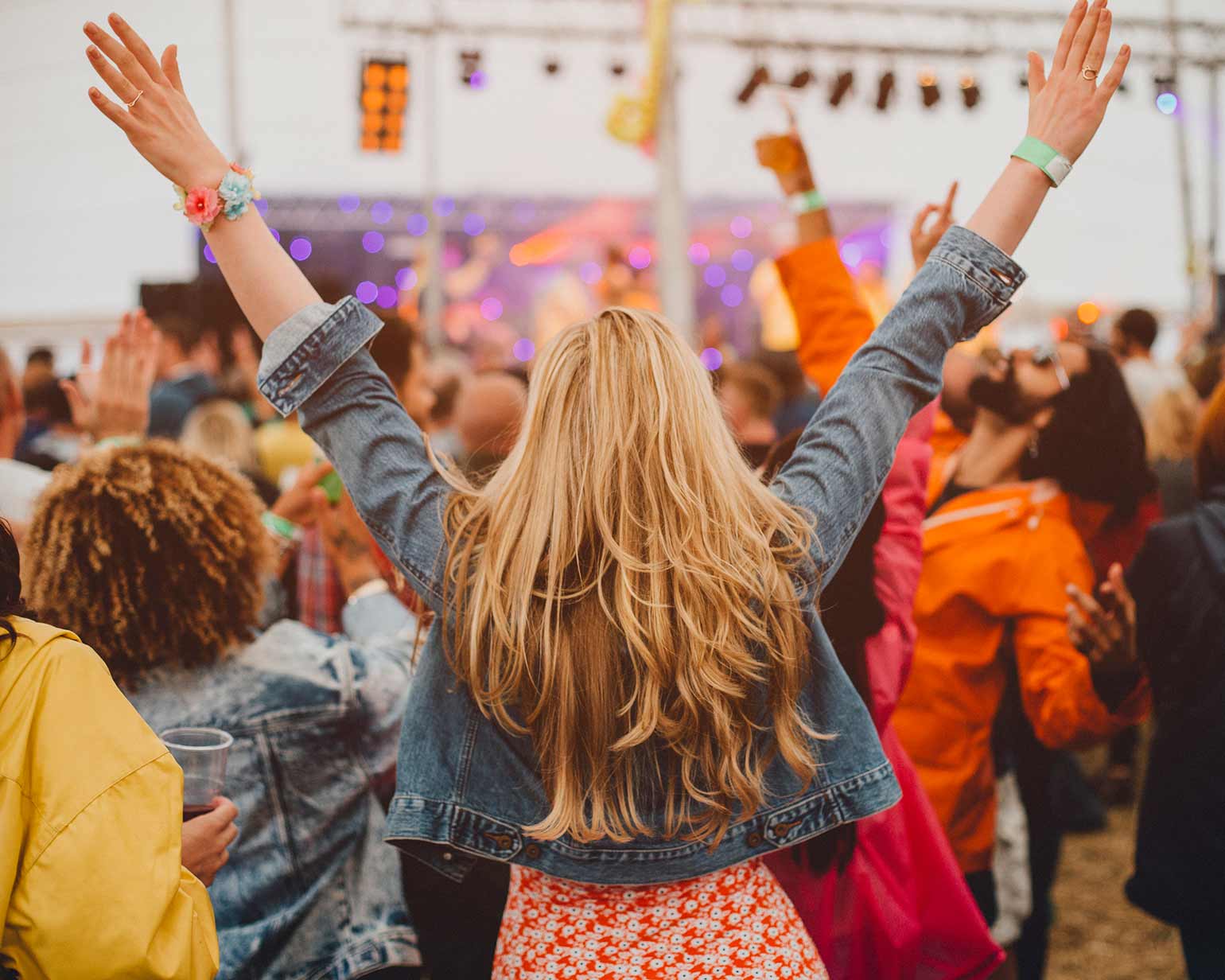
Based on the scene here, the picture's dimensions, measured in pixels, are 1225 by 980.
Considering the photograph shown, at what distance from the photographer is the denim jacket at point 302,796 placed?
1831 millimetres

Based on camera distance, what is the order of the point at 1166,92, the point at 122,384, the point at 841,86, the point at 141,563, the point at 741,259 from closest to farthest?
the point at 141,563, the point at 122,384, the point at 841,86, the point at 1166,92, the point at 741,259

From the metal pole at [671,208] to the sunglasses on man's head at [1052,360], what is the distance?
22.8 feet

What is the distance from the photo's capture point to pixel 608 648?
4.36 ft

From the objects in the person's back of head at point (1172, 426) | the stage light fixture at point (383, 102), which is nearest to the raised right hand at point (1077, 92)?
the person's back of head at point (1172, 426)

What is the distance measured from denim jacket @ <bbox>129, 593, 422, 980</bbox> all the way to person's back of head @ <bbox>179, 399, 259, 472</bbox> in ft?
8.76

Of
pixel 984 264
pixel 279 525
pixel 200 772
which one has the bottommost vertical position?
pixel 200 772

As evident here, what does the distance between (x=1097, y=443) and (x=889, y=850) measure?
54.8 inches

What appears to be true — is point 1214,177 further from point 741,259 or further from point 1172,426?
point 1172,426

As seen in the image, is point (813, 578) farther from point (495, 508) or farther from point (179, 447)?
point (179, 447)

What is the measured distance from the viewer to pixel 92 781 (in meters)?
1.12

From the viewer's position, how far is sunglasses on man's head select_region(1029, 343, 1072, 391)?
281 centimetres

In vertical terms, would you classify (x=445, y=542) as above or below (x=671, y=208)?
below

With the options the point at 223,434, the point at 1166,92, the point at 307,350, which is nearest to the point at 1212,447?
the point at 307,350

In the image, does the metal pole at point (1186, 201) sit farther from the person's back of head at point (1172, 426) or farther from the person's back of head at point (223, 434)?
the person's back of head at point (223, 434)
